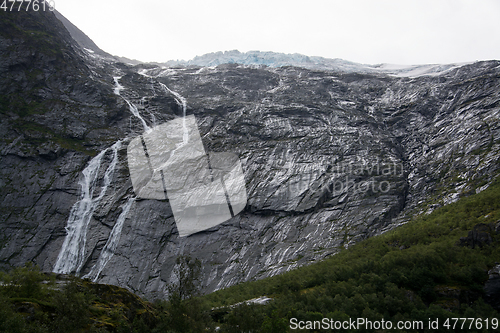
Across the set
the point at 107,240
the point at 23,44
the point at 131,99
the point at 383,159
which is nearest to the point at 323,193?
the point at 383,159

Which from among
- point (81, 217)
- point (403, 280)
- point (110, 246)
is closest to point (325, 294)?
point (403, 280)

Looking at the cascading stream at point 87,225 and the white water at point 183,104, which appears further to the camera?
the white water at point 183,104

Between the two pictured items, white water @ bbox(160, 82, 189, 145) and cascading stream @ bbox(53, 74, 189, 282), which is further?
white water @ bbox(160, 82, 189, 145)

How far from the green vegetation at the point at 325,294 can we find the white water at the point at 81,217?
2364 centimetres

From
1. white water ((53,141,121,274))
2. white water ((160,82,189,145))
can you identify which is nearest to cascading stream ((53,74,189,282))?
white water ((53,141,121,274))

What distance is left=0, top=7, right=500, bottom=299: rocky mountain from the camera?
Answer: 147ft

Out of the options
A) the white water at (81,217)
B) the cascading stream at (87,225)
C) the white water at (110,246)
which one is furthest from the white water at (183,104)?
the white water at (110,246)

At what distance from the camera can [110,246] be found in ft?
152

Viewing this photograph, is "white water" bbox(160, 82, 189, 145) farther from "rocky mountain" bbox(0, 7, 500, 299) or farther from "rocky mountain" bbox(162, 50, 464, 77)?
→ "rocky mountain" bbox(162, 50, 464, 77)

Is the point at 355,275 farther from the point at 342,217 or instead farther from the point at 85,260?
the point at 85,260

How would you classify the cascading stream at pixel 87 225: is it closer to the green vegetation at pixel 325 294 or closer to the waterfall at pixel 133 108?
the waterfall at pixel 133 108

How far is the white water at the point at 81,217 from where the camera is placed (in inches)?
1714

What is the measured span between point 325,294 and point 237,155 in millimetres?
Result: 40184

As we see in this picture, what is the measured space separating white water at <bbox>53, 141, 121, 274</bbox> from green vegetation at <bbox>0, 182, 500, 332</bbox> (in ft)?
77.6
